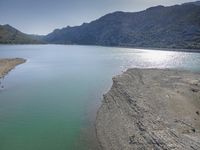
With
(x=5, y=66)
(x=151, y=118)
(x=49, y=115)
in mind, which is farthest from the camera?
(x=5, y=66)

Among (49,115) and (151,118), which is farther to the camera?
(49,115)

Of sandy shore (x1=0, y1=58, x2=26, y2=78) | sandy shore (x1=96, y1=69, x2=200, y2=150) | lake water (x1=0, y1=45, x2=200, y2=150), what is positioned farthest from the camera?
sandy shore (x1=0, y1=58, x2=26, y2=78)

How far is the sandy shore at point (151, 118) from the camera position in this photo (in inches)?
741

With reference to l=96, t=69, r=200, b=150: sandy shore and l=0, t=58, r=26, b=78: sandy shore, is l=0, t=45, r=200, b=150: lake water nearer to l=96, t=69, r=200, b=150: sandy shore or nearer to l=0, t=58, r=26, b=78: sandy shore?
l=96, t=69, r=200, b=150: sandy shore

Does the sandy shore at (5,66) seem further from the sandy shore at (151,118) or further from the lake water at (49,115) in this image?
the sandy shore at (151,118)

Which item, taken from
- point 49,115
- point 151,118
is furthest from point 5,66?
point 151,118

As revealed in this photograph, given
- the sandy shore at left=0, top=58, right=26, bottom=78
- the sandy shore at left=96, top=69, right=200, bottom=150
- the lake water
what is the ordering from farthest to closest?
the sandy shore at left=0, top=58, right=26, bottom=78, the lake water, the sandy shore at left=96, top=69, right=200, bottom=150

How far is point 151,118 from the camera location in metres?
23.2

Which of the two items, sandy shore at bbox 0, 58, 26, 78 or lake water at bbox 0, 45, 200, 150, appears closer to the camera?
lake water at bbox 0, 45, 200, 150

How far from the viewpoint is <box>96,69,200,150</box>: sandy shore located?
1883 cm

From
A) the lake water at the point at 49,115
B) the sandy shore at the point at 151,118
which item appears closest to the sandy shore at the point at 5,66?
the lake water at the point at 49,115

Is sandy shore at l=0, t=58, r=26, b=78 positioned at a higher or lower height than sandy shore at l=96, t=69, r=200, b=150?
lower

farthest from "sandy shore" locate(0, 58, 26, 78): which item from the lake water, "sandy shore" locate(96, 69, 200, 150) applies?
"sandy shore" locate(96, 69, 200, 150)

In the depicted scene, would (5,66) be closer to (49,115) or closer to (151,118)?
(49,115)
